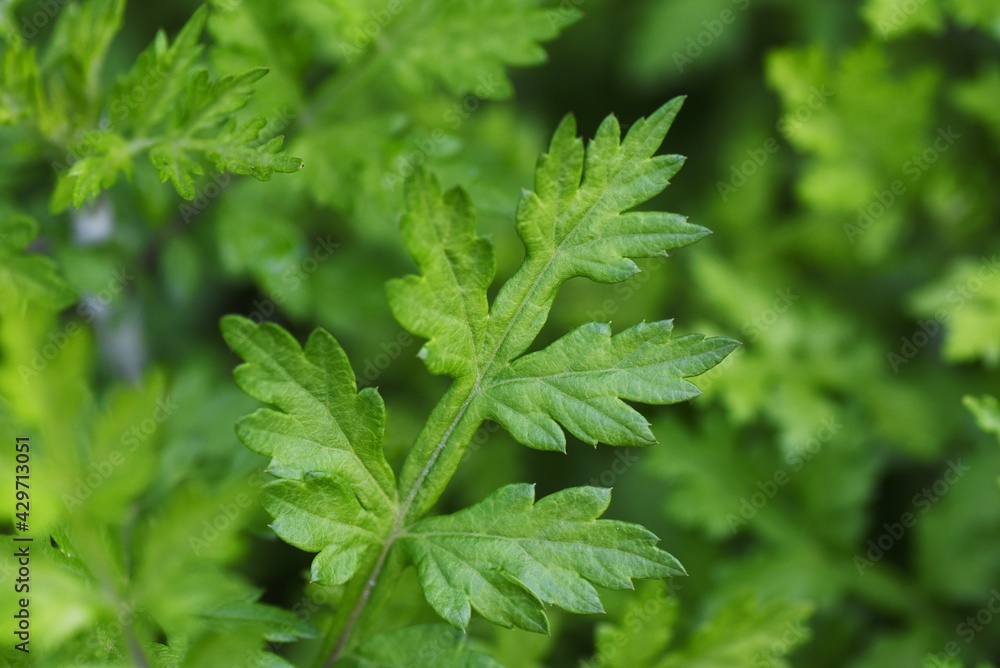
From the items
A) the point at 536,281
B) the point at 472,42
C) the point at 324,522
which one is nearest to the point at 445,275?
the point at 536,281

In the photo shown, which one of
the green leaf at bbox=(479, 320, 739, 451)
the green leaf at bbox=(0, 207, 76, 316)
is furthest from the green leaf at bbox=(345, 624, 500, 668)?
the green leaf at bbox=(0, 207, 76, 316)

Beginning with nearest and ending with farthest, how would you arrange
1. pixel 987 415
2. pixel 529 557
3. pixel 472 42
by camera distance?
pixel 529 557 → pixel 987 415 → pixel 472 42

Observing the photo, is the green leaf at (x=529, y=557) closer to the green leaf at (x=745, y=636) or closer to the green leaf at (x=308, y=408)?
the green leaf at (x=308, y=408)

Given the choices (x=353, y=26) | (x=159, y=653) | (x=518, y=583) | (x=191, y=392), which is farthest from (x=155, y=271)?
(x=518, y=583)

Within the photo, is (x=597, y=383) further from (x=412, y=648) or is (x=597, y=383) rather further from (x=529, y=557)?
(x=412, y=648)

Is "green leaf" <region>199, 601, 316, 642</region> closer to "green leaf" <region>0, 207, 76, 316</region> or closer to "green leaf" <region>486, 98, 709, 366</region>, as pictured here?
"green leaf" <region>486, 98, 709, 366</region>

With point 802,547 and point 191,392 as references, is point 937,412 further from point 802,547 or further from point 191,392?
point 191,392
